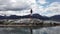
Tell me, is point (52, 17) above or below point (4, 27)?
above

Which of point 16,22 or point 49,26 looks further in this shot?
point 49,26

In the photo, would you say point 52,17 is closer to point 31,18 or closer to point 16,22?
point 31,18

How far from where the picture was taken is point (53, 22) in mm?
25438

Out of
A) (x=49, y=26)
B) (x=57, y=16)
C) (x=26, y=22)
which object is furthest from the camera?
(x=49, y=26)

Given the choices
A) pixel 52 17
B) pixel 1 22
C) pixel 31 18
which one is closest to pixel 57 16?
pixel 52 17

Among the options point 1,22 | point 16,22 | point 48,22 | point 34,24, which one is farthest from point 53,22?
point 1,22

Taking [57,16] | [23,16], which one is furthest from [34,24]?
[57,16]

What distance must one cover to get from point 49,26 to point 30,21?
4.10 metres

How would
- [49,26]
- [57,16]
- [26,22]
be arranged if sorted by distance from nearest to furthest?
[57,16]
[26,22]
[49,26]

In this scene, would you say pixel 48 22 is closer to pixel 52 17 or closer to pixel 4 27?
pixel 52 17

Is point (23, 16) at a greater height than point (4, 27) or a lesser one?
greater

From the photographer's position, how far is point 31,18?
2619cm

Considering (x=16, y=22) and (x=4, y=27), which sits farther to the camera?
(x=4, y=27)

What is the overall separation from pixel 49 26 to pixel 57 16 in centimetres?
474
